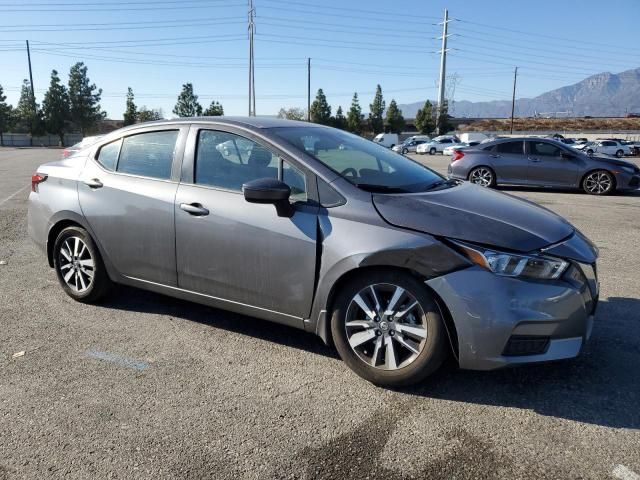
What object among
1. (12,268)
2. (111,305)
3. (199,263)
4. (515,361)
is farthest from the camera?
(12,268)

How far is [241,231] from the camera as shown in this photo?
3.46 metres

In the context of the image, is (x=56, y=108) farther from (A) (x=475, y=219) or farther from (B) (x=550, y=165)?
(A) (x=475, y=219)

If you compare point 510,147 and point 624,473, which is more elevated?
point 510,147

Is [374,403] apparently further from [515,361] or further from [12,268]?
[12,268]

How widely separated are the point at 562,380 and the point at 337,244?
1.66 m

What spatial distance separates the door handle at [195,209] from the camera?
3.65 meters

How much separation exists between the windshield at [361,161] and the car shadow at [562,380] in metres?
1.26

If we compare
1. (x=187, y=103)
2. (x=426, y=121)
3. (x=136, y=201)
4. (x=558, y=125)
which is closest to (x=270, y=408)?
(x=136, y=201)

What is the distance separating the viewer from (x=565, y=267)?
2.93 metres

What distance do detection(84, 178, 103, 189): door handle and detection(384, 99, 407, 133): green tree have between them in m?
90.6

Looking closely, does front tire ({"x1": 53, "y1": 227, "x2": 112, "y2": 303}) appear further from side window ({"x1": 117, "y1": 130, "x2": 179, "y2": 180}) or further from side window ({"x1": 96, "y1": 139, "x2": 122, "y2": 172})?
side window ({"x1": 117, "y1": 130, "x2": 179, "y2": 180})

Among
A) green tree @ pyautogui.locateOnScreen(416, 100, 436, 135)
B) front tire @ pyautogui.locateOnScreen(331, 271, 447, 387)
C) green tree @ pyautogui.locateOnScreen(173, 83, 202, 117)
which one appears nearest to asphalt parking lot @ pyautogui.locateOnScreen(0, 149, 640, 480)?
front tire @ pyautogui.locateOnScreen(331, 271, 447, 387)

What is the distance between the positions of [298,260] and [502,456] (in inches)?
62.2

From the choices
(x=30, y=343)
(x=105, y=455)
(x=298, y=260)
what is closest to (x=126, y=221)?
(x=30, y=343)
